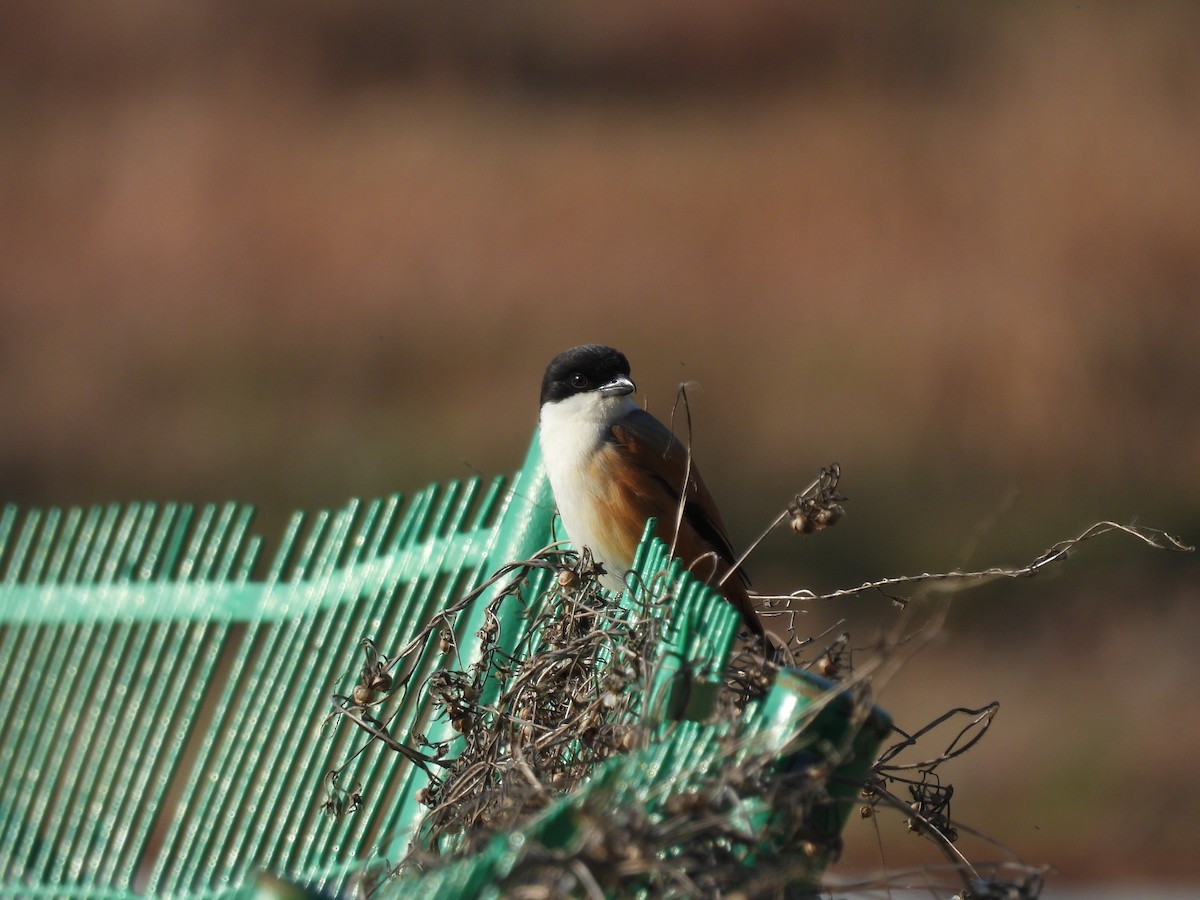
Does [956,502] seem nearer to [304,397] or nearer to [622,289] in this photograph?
[622,289]

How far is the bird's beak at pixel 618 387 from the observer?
202 inches

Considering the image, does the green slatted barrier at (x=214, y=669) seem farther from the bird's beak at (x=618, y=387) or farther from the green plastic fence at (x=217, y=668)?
the bird's beak at (x=618, y=387)

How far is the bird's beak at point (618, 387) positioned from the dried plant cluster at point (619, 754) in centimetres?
133

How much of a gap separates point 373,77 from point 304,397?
16.9 ft

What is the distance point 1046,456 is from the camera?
1305cm

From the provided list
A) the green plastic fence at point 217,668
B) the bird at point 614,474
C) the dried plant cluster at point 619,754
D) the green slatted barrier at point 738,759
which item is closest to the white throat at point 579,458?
the bird at point 614,474

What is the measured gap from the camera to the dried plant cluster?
2.05 meters

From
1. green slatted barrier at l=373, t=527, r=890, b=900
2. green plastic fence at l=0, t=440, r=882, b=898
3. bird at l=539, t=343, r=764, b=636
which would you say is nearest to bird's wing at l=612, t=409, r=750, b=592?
bird at l=539, t=343, r=764, b=636

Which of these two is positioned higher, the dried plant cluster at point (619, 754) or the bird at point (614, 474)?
the dried plant cluster at point (619, 754)

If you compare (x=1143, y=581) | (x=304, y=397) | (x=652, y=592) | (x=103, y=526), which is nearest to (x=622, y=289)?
(x=304, y=397)

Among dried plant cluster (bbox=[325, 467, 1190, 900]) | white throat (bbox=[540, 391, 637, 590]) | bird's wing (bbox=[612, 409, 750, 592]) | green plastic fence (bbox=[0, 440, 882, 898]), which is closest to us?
dried plant cluster (bbox=[325, 467, 1190, 900])

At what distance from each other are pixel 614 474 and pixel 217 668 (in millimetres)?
1427

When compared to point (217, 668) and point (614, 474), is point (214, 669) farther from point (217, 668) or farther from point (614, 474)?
point (614, 474)

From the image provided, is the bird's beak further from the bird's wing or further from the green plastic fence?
the green plastic fence
